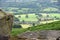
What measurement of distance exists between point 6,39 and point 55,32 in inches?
209

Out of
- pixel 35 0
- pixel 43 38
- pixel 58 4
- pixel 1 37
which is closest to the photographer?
pixel 1 37

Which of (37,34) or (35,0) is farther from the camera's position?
(35,0)

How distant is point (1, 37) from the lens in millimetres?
14766

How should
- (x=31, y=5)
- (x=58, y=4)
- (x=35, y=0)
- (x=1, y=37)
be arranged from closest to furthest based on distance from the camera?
1. (x=1, y=37)
2. (x=58, y=4)
3. (x=31, y=5)
4. (x=35, y=0)

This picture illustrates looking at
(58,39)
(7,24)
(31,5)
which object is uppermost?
(7,24)

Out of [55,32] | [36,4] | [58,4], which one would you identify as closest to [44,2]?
[36,4]

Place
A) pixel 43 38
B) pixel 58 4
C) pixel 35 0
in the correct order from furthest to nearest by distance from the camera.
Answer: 1. pixel 35 0
2. pixel 58 4
3. pixel 43 38

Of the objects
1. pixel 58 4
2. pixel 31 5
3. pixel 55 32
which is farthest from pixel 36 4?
pixel 55 32

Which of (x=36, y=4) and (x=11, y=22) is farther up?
(x=11, y=22)

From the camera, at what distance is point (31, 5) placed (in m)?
168

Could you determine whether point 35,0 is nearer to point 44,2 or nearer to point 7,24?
point 44,2

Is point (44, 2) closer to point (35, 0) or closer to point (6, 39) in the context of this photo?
point (35, 0)

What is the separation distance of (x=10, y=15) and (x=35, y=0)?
7002 inches

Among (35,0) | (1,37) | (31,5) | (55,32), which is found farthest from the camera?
(35,0)
